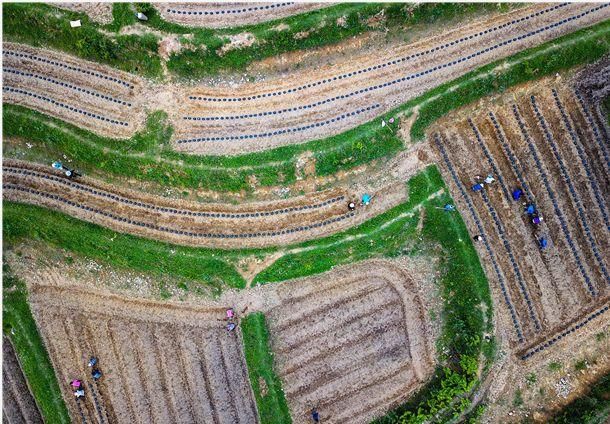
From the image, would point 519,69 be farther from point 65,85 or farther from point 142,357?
point 142,357

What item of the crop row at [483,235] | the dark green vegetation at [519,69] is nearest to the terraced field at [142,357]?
the crop row at [483,235]

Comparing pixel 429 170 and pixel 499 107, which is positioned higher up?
pixel 499 107

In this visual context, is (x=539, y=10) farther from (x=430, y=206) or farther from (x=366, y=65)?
(x=430, y=206)

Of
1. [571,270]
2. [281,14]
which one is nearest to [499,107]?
[571,270]

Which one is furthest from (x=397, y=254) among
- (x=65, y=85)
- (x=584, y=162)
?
(x=65, y=85)

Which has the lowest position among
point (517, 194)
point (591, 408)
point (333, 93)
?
point (591, 408)

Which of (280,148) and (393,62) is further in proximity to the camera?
(280,148)

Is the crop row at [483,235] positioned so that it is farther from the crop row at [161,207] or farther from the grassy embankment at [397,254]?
the crop row at [161,207]
